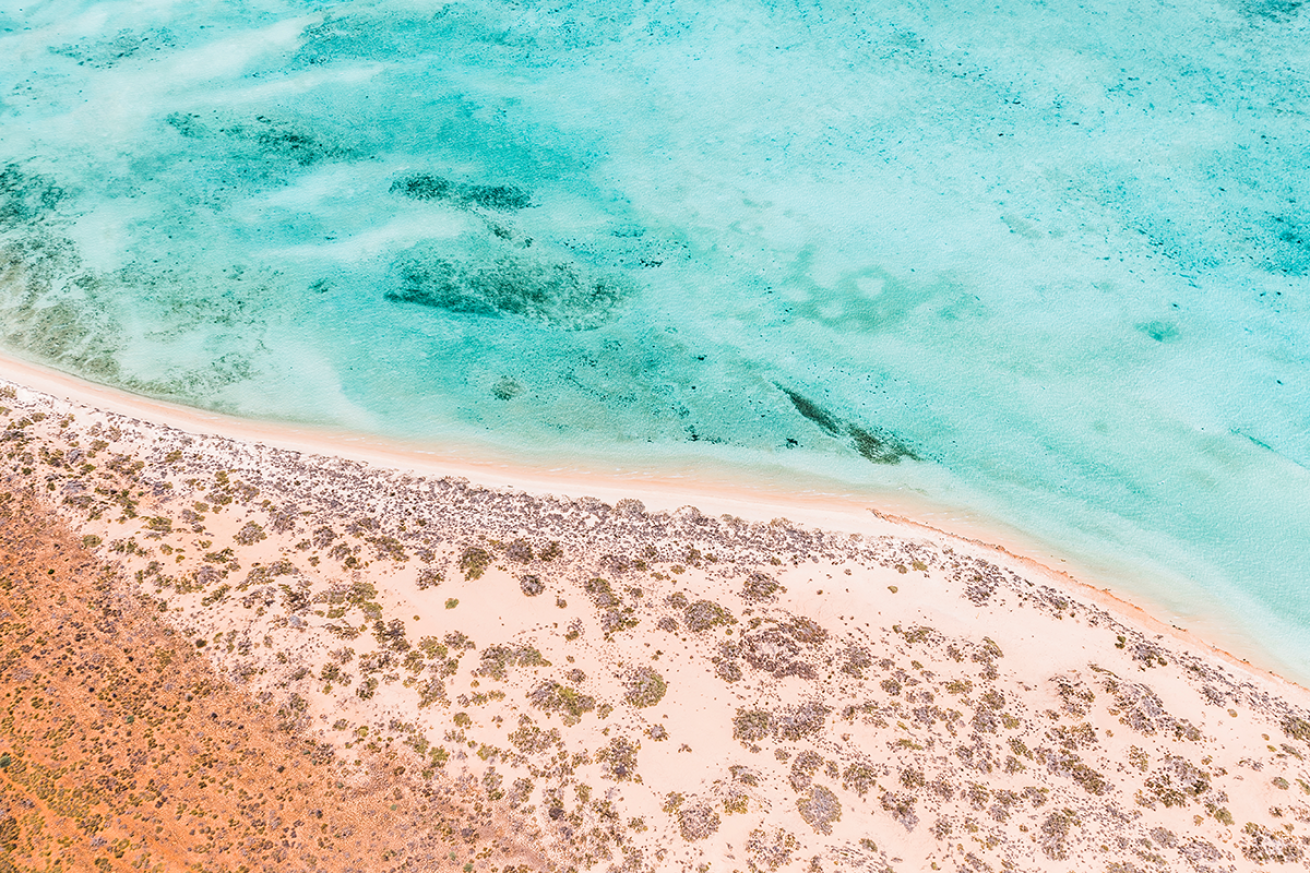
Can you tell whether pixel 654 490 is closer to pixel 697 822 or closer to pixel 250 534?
pixel 697 822

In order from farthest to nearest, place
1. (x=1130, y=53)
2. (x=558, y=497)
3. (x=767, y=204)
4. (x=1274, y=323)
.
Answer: (x=1130, y=53), (x=767, y=204), (x=1274, y=323), (x=558, y=497)

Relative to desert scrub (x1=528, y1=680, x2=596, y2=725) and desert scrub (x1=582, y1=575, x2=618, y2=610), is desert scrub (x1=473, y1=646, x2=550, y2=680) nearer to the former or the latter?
desert scrub (x1=528, y1=680, x2=596, y2=725)

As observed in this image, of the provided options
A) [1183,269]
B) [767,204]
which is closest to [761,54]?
[767,204]

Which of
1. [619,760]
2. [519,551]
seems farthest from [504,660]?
[619,760]

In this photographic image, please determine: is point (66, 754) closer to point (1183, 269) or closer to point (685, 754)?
point (685, 754)

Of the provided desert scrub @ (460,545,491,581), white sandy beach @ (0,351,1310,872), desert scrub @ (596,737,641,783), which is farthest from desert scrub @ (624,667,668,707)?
desert scrub @ (460,545,491,581)

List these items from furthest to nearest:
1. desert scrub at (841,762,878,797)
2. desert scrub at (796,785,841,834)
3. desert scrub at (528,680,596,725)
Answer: desert scrub at (528,680,596,725) → desert scrub at (841,762,878,797) → desert scrub at (796,785,841,834)

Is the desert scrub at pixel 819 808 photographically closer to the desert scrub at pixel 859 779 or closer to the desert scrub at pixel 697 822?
the desert scrub at pixel 859 779
